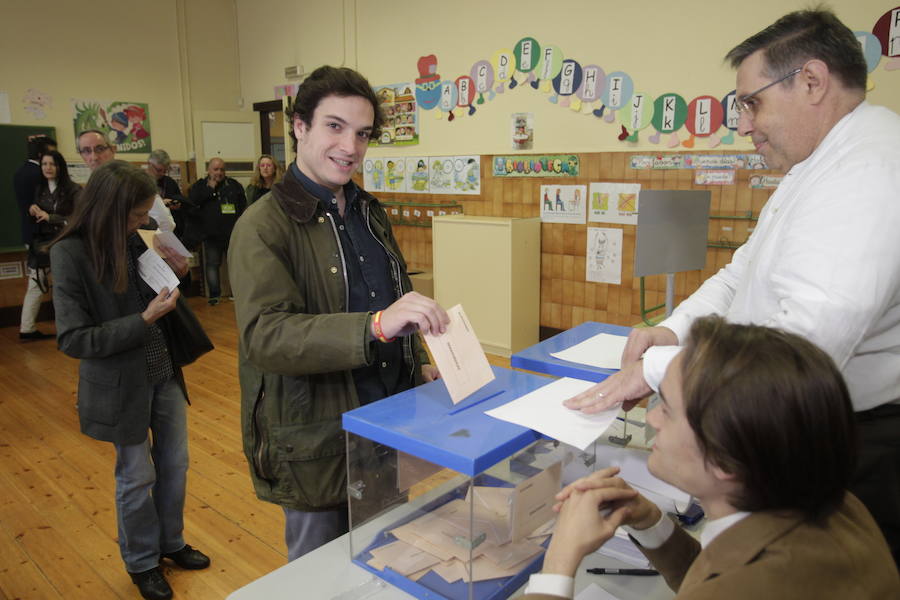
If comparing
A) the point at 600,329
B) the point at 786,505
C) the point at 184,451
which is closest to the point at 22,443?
the point at 184,451

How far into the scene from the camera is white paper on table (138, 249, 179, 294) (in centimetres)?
221

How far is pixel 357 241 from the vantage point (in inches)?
58.9

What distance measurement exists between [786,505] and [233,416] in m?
3.72

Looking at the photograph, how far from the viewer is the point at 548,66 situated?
16.0 feet

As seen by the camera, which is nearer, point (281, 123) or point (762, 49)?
point (762, 49)

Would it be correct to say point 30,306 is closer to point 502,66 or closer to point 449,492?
point 502,66

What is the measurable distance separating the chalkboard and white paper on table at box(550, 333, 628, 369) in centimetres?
661

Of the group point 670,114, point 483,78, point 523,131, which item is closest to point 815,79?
point 670,114

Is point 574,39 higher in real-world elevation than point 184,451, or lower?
higher

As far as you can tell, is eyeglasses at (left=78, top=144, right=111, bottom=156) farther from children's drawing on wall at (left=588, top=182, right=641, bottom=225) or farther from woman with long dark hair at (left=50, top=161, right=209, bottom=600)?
children's drawing on wall at (left=588, top=182, right=641, bottom=225)

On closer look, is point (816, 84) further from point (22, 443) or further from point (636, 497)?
point (22, 443)

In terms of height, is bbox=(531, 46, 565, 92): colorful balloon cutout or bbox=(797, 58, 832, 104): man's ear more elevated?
bbox=(531, 46, 565, 92): colorful balloon cutout

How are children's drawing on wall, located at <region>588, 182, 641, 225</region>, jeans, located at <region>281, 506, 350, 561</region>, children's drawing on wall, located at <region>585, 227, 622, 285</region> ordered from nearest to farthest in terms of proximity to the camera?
jeans, located at <region>281, 506, 350, 561</region> → children's drawing on wall, located at <region>588, 182, 641, 225</region> → children's drawing on wall, located at <region>585, 227, 622, 285</region>

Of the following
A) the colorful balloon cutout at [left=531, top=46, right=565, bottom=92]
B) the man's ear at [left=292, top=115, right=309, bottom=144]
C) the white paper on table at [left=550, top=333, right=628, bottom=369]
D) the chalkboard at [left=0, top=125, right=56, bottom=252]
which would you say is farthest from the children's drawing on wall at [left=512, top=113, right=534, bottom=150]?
the chalkboard at [left=0, top=125, right=56, bottom=252]
